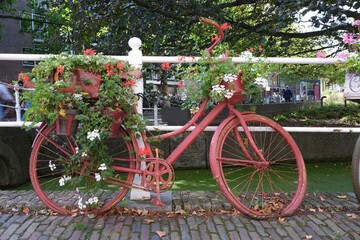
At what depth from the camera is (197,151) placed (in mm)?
4727

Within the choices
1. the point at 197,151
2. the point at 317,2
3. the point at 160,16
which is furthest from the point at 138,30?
the point at 317,2

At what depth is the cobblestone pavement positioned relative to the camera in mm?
2039

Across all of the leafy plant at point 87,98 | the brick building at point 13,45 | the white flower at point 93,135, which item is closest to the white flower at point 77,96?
the leafy plant at point 87,98

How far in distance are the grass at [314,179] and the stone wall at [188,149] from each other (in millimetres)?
150

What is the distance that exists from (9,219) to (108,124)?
3.49 ft

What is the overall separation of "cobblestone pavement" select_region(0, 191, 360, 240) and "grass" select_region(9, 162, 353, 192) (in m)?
1.08

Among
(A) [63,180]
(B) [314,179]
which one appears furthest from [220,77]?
(B) [314,179]

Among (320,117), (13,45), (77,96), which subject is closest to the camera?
(77,96)

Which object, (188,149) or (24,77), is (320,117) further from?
(24,77)

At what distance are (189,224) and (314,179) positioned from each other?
98.2 inches

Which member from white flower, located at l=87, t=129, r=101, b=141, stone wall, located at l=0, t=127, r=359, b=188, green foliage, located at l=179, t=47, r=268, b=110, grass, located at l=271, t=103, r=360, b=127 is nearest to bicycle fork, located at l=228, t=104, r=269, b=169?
green foliage, located at l=179, t=47, r=268, b=110

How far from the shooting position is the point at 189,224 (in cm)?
219

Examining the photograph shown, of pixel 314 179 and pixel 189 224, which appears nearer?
pixel 189 224

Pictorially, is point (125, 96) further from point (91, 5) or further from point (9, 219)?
point (91, 5)
